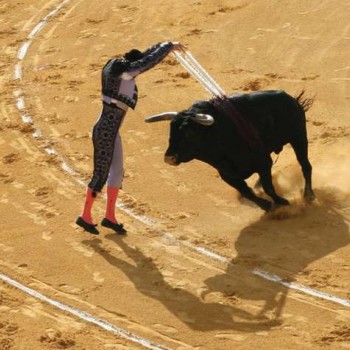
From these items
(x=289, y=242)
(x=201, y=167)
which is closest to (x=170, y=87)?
(x=201, y=167)

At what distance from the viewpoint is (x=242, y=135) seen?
9742mm

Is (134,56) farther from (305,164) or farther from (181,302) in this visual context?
(181,302)

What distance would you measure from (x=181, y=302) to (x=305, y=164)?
2.38 metres

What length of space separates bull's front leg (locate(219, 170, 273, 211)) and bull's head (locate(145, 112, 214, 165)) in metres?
0.52

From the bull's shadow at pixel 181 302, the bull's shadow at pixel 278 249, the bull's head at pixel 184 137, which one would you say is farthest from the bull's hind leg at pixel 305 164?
the bull's shadow at pixel 181 302

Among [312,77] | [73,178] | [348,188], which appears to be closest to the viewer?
[348,188]

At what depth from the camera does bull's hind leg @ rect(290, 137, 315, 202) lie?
10.1 metres

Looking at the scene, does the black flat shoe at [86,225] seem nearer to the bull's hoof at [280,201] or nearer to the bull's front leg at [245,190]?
the bull's front leg at [245,190]

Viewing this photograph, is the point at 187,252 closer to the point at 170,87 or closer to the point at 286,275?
the point at 286,275

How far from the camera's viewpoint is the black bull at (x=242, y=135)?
31.1 ft

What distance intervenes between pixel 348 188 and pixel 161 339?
10.7 ft

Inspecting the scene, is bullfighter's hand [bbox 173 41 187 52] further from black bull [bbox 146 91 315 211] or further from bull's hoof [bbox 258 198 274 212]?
bull's hoof [bbox 258 198 274 212]

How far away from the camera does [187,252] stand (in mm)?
9391

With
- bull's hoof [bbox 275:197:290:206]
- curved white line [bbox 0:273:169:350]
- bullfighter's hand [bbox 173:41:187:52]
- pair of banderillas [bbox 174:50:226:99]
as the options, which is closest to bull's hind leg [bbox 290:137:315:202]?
bull's hoof [bbox 275:197:290:206]
